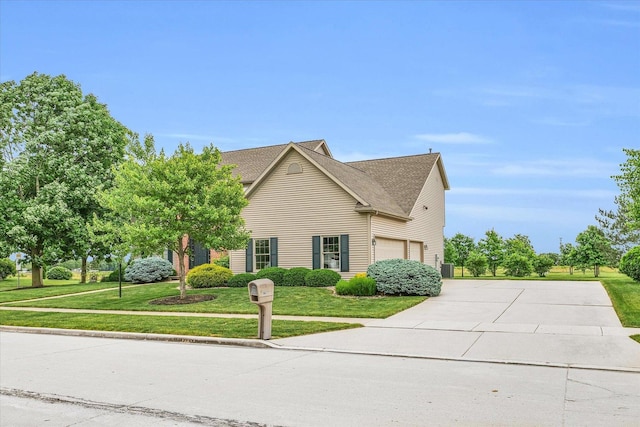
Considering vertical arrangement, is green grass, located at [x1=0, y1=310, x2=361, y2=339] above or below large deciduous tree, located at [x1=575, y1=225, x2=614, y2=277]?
below

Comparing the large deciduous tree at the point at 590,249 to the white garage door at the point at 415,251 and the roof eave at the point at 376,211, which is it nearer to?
the white garage door at the point at 415,251

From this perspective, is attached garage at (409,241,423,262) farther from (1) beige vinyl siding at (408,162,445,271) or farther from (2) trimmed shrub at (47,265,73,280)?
(2) trimmed shrub at (47,265,73,280)

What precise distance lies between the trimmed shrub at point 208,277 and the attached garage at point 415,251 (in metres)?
10.4

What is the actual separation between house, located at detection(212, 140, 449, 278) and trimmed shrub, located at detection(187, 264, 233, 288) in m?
1.66

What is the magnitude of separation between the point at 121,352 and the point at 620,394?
8871 millimetres

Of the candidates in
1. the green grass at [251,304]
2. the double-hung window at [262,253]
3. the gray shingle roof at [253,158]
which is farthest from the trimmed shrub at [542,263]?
the green grass at [251,304]

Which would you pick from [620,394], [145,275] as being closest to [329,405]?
A: [620,394]

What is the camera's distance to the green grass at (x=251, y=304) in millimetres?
17703

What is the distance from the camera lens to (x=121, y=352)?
1139cm

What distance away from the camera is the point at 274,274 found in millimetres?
25781

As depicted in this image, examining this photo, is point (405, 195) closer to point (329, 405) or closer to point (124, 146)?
point (124, 146)

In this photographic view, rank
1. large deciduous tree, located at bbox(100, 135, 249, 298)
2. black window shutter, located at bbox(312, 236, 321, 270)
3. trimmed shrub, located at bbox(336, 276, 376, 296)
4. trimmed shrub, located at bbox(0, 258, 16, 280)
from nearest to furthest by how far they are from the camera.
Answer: large deciduous tree, located at bbox(100, 135, 249, 298) < trimmed shrub, located at bbox(336, 276, 376, 296) < black window shutter, located at bbox(312, 236, 321, 270) < trimmed shrub, located at bbox(0, 258, 16, 280)

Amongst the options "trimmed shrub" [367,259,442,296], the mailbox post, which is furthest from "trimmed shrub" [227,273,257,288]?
the mailbox post

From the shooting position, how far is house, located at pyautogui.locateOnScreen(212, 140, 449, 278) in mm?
26031
